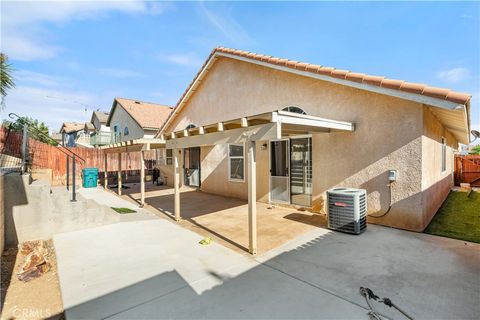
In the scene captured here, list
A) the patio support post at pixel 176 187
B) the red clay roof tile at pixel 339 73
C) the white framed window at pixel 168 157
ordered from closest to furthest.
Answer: the red clay roof tile at pixel 339 73 < the patio support post at pixel 176 187 < the white framed window at pixel 168 157

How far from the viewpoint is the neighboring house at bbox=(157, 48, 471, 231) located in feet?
19.2

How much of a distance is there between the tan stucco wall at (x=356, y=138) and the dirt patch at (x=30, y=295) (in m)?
7.19

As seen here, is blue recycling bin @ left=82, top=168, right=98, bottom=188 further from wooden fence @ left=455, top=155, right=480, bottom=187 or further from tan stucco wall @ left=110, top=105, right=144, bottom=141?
wooden fence @ left=455, top=155, right=480, bottom=187

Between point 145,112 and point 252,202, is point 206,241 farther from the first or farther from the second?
point 145,112

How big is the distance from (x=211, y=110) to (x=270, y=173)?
16.7ft

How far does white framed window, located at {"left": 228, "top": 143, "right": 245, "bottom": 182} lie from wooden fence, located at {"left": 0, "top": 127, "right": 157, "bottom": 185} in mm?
7183

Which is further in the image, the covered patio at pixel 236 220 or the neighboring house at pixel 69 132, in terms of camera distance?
the neighboring house at pixel 69 132

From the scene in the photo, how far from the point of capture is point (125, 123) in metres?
24.0

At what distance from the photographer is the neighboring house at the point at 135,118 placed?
68.6 feet

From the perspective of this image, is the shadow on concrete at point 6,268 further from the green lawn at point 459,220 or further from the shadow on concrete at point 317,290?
the green lawn at point 459,220

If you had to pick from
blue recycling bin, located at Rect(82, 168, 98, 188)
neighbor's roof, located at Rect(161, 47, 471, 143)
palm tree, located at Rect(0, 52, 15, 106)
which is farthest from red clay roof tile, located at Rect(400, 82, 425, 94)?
blue recycling bin, located at Rect(82, 168, 98, 188)

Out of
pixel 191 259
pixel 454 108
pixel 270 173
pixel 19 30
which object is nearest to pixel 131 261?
pixel 191 259

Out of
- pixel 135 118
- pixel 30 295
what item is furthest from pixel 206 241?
pixel 135 118

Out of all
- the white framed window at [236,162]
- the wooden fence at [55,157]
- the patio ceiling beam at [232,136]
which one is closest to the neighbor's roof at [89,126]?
the wooden fence at [55,157]
